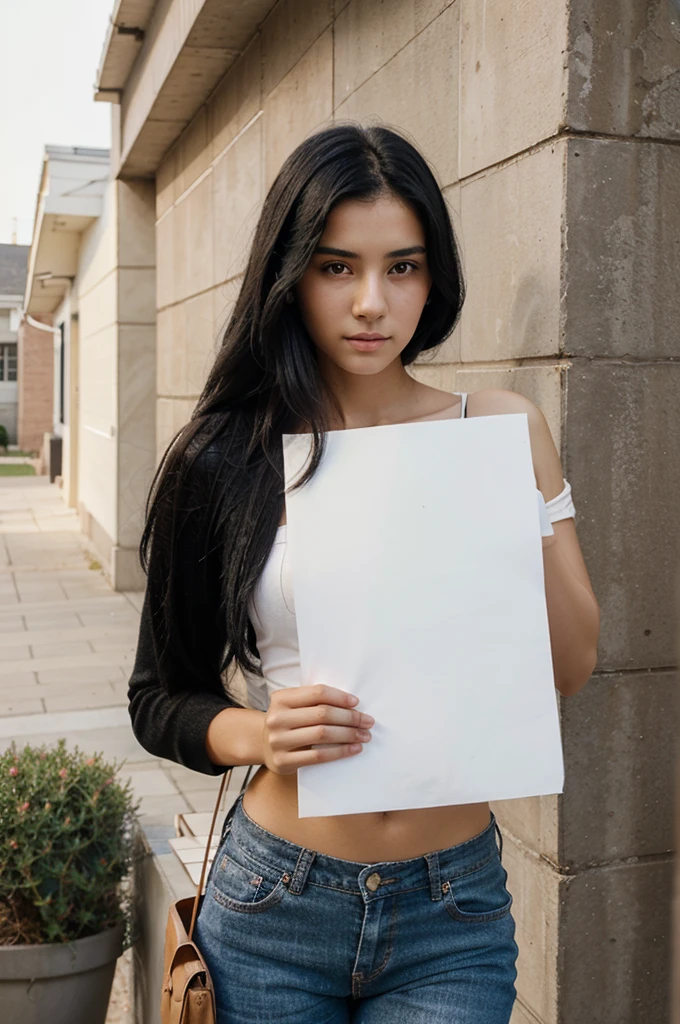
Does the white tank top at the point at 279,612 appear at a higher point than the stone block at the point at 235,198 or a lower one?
lower

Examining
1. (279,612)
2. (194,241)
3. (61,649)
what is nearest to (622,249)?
(279,612)

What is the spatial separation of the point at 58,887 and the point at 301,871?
180cm

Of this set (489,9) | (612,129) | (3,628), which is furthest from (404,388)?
(3,628)

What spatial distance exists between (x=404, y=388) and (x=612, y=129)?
0.96 meters

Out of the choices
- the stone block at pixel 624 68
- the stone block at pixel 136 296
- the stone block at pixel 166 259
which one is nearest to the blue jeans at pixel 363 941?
the stone block at pixel 624 68

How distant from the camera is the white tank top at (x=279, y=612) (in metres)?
1.68

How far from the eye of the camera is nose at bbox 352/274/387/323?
1632mm

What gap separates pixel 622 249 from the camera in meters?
2.44

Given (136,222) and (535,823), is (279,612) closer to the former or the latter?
(535,823)

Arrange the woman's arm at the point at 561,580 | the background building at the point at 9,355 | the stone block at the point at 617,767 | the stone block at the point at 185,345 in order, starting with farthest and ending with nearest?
the background building at the point at 9,355
the stone block at the point at 185,345
the stone block at the point at 617,767
the woman's arm at the point at 561,580

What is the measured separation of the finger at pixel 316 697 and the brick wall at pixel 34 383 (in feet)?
130

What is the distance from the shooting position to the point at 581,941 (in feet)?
8.63

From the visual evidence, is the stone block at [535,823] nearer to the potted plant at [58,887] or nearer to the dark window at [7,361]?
the potted plant at [58,887]

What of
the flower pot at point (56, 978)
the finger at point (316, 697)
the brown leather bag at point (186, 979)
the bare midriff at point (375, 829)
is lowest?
the flower pot at point (56, 978)
